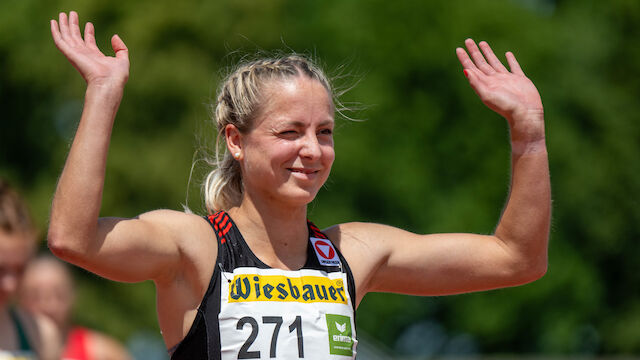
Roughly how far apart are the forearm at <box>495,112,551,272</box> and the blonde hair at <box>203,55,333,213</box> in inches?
29.5

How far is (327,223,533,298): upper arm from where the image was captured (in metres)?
4.00

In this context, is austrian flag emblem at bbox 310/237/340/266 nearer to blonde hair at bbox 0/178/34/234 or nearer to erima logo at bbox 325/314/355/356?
erima logo at bbox 325/314/355/356

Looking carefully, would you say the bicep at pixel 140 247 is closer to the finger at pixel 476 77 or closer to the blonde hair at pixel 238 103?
the blonde hair at pixel 238 103

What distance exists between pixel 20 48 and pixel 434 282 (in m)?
17.9

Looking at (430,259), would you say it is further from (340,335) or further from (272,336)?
(272,336)

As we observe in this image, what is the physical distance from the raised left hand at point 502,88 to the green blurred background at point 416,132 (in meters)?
15.2

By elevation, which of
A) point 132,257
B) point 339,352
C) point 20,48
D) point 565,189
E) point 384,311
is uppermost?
point 20,48

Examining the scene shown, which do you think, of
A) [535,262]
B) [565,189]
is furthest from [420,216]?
[535,262]

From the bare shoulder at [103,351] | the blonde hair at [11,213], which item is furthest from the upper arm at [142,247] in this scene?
the bare shoulder at [103,351]

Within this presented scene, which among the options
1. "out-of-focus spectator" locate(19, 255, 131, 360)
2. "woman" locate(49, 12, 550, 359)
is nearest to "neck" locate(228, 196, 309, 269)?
"woman" locate(49, 12, 550, 359)

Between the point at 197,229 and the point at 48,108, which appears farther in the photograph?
the point at 48,108

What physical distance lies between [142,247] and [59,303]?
4.04 meters

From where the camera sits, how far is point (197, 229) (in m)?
3.58

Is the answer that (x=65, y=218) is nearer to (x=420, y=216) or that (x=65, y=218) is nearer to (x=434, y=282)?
(x=434, y=282)
